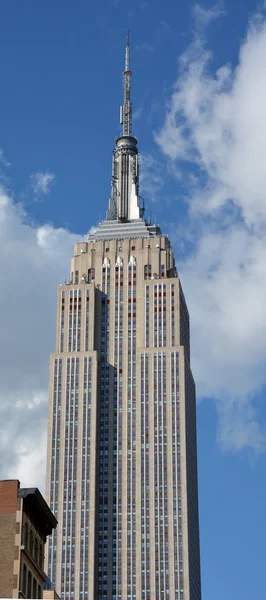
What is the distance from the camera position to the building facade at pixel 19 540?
102 m

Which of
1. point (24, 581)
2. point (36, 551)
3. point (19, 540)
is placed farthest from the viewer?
point (36, 551)

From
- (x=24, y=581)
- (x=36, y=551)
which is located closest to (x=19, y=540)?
(x=24, y=581)

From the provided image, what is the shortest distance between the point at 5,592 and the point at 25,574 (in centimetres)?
357

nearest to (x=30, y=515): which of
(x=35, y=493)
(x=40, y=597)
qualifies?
(x=35, y=493)

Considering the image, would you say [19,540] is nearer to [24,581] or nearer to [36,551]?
[24,581]

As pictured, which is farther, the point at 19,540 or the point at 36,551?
the point at 36,551

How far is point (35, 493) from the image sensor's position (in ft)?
351

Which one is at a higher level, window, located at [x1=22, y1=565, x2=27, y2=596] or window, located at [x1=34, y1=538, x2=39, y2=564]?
window, located at [x1=34, y1=538, x2=39, y2=564]

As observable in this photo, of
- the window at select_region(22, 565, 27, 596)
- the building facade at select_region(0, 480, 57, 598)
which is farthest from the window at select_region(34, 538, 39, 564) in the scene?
the window at select_region(22, 565, 27, 596)

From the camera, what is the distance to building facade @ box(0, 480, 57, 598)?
10212 centimetres

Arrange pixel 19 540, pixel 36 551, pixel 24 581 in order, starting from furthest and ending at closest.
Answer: pixel 36 551 → pixel 24 581 → pixel 19 540

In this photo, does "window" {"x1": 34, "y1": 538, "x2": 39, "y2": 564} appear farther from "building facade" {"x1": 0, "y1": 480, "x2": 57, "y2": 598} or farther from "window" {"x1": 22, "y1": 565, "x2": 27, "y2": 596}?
"window" {"x1": 22, "y1": 565, "x2": 27, "y2": 596}

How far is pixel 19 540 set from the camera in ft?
340

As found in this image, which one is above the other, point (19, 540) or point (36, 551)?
point (36, 551)
